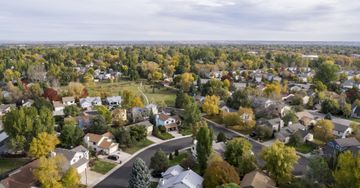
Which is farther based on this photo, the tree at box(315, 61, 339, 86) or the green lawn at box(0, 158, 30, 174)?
the tree at box(315, 61, 339, 86)

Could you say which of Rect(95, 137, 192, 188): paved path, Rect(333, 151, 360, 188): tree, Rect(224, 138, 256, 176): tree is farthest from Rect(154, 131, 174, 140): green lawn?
Rect(333, 151, 360, 188): tree

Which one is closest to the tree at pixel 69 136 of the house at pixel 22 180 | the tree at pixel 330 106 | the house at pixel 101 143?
the house at pixel 101 143

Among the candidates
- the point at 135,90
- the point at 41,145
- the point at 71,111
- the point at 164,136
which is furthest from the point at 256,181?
the point at 135,90

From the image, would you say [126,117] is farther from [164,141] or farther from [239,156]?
[239,156]

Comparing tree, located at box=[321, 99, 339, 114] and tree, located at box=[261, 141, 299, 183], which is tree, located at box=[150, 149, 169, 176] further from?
tree, located at box=[321, 99, 339, 114]

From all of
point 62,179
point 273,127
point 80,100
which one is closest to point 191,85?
point 80,100

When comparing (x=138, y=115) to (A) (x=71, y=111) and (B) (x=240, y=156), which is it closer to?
(A) (x=71, y=111)
